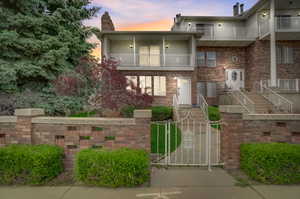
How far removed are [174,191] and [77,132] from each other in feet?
8.56

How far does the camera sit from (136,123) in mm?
4430

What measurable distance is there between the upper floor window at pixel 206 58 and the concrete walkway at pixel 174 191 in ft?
50.2

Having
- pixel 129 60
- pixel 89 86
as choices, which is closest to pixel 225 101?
pixel 129 60

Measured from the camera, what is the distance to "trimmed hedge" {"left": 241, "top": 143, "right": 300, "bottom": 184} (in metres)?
3.95

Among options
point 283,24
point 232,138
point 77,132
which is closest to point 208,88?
point 283,24

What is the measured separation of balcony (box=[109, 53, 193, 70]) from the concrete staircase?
17.9 ft

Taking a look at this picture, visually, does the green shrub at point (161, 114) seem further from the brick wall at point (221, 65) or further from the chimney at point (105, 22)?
the chimney at point (105, 22)

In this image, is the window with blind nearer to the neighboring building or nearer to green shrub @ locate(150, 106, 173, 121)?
the neighboring building

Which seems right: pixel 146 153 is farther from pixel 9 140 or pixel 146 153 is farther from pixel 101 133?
pixel 9 140

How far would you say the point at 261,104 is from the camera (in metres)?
12.6

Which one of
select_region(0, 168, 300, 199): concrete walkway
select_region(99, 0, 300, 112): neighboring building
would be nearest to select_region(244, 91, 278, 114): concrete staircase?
select_region(99, 0, 300, 112): neighboring building

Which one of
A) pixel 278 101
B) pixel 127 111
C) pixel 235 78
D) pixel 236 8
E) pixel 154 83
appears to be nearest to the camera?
pixel 127 111

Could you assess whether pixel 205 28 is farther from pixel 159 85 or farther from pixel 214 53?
pixel 159 85

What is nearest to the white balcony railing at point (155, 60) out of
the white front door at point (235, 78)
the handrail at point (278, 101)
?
the white front door at point (235, 78)
